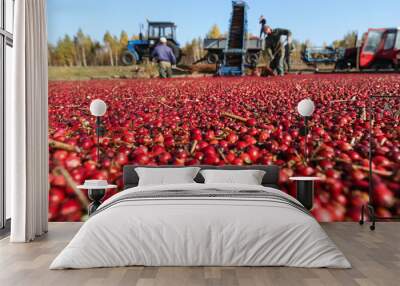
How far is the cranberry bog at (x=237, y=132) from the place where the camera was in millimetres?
6168

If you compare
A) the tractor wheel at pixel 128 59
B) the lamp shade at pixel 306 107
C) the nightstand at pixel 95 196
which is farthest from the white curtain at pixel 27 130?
the lamp shade at pixel 306 107

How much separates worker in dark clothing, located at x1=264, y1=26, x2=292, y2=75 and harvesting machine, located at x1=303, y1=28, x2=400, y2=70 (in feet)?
0.91

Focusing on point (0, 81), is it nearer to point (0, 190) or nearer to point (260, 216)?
point (0, 190)

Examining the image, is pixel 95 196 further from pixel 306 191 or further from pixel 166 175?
pixel 306 191

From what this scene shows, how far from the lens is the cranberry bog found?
6.17m

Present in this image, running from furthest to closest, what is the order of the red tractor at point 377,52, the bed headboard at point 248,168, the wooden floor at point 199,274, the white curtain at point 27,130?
the red tractor at point 377,52 < the bed headboard at point 248,168 < the white curtain at point 27,130 < the wooden floor at point 199,274

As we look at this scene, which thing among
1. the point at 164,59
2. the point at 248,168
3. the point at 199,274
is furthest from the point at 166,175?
the point at 199,274

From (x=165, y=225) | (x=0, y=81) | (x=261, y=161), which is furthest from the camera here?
(x=261, y=161)

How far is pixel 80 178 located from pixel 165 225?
2730 millimetres

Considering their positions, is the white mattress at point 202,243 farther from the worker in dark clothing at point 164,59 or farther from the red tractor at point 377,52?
the red tractor at point 377,52

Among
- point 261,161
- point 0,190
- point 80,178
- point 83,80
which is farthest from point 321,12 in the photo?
point 0,190

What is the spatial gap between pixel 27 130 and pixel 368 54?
4146mm

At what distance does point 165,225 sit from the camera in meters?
3.79

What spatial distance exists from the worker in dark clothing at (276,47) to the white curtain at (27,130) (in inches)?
108
